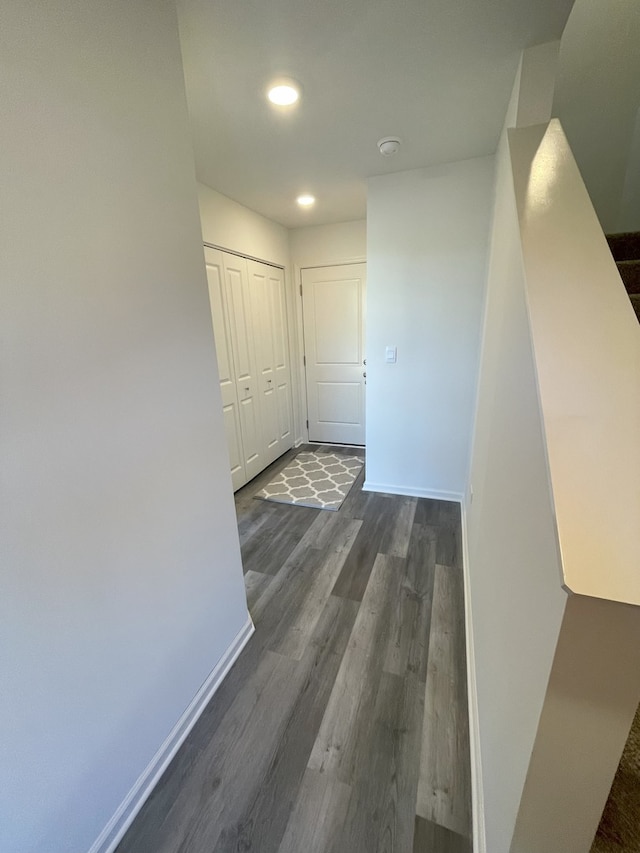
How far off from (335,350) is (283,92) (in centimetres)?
249

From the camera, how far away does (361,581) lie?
1957mm

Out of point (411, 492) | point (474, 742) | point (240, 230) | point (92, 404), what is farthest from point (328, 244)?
point (474, 742)

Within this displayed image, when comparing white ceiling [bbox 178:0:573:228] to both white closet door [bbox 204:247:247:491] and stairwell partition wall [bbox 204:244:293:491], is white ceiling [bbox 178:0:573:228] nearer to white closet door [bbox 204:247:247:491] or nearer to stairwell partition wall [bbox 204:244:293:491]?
white closet door [bbox 204:247:247:491]

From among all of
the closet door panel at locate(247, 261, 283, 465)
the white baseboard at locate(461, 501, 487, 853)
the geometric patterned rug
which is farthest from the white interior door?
the white baseboard at locate(461, 501, 487, 853)

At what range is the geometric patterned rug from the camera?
2.90 m

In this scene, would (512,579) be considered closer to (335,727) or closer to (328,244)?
(335,727)

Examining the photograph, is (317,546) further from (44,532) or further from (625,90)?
(625,90)

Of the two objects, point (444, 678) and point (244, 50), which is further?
point (444, 678)

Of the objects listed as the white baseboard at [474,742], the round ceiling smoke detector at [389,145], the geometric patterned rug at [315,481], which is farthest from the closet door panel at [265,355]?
the white baseboard at [474,742]

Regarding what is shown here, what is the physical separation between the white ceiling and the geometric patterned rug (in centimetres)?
238

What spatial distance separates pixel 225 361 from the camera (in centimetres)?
281

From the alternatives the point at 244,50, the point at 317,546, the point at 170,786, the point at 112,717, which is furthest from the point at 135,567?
the point at 244,50

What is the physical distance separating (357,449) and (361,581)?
2159 mm

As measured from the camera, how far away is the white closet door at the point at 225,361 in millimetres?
2602
